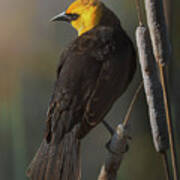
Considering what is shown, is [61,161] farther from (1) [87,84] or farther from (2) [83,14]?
(2) [83,14]

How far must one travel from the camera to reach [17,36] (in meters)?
1.19

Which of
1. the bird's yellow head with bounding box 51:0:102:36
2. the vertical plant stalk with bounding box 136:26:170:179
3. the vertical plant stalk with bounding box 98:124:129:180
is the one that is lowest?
the vertical plant stalk with bounding box 98:124:129:180

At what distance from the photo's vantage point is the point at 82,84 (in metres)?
1.01

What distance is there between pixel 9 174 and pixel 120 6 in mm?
641

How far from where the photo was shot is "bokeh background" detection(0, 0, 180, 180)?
3.74 feet

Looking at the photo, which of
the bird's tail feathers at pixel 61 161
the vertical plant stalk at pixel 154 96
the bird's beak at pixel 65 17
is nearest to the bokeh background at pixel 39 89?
the bird's beak at pixel 65 17

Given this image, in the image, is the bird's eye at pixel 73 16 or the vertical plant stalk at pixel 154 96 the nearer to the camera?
the vertical plant stalk at pixel 154 96

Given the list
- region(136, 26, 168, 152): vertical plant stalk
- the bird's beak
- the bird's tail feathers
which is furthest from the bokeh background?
region(136, 26, 168, 152): vertical plant stalk

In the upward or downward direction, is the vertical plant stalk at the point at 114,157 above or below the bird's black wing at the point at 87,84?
below

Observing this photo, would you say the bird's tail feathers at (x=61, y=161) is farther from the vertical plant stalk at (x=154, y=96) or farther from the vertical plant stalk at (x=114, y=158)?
the vertical plant stalk at (x=154, y=96)

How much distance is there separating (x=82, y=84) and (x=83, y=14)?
0.23 meters

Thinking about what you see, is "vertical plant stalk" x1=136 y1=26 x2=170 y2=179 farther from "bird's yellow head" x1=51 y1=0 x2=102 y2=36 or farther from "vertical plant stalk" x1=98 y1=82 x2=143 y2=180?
"bird's yellow head" x1=51 y1=0 x2=102 y2=36

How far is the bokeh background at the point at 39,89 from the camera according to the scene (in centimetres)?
114

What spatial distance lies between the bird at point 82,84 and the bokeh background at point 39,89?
58 mm
